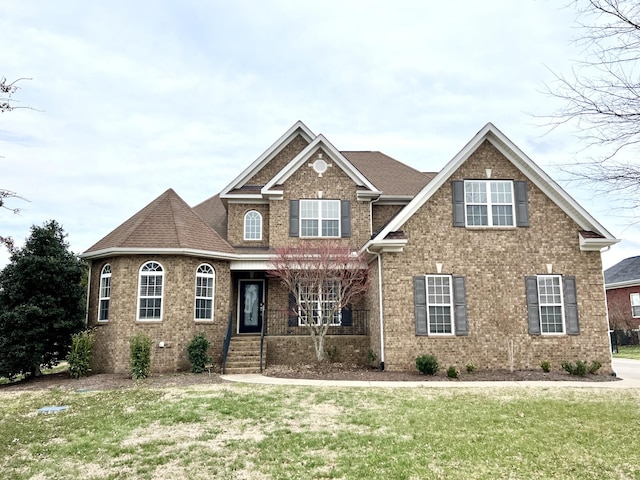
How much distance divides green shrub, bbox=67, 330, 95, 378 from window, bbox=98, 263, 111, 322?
3.20ft

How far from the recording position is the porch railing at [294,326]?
18.0 metres

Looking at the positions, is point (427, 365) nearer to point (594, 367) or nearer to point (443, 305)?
point (443, 305)

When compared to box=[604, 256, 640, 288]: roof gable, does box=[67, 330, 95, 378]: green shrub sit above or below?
below

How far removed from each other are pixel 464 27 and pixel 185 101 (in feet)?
35.0

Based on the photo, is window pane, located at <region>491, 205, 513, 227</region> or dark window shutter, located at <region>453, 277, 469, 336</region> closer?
dark window shutter, located at <region>453, 277, 469, 336</region>

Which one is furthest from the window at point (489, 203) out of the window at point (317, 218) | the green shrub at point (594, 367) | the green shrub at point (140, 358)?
the green shrub at point (140, 358)

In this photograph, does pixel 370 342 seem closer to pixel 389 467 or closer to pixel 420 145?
pixel 389 467

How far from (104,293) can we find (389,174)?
12848mm

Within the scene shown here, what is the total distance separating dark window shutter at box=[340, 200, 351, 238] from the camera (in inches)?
739

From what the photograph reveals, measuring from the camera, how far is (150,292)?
15.7 metres

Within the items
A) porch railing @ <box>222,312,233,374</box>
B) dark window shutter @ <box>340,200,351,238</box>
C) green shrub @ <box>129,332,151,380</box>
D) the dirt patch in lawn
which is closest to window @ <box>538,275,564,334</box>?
the dirt patch in lawn

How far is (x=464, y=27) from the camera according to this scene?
7930mm

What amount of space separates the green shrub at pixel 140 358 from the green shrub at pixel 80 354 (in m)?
1.72

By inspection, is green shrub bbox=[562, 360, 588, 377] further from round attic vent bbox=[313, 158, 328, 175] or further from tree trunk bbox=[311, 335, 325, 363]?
round attic vent bbox=[313, 158, 328, 175]
